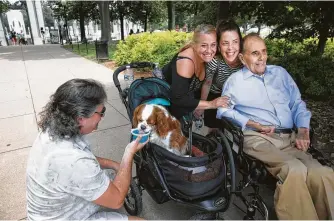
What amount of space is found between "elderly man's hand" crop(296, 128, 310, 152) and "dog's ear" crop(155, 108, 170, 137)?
1.28m

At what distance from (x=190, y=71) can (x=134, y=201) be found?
55.9 inches

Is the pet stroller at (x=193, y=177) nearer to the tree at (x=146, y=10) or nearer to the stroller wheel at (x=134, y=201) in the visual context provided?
the stroller wheel at (x=134, y=201)

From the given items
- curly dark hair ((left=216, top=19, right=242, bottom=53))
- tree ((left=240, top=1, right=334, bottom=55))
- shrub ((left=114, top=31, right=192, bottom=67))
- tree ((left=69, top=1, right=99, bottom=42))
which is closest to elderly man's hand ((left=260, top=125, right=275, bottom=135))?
curly dark hair ((left=216, top=19, right=242, bottom=53))

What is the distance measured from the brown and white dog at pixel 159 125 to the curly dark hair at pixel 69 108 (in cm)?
63

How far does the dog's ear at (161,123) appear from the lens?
7.61ft

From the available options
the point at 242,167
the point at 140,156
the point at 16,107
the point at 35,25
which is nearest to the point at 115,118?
the point at 16,107

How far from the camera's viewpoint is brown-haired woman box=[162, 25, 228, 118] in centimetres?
239

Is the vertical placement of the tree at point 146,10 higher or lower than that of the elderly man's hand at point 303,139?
higher

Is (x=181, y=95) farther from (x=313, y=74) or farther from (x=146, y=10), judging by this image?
(x=146, y=10)

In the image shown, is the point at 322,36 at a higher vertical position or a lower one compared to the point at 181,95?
higher

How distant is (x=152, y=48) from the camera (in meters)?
9.23

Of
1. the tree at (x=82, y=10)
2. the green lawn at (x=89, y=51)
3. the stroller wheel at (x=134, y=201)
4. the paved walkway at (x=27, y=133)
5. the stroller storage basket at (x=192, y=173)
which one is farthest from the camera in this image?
the tree at (x=82, y=10)

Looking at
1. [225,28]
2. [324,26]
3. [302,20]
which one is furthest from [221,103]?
[302,20]

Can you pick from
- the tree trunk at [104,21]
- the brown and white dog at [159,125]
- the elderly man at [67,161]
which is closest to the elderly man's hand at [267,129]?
the brown and white dog at [159,125]
